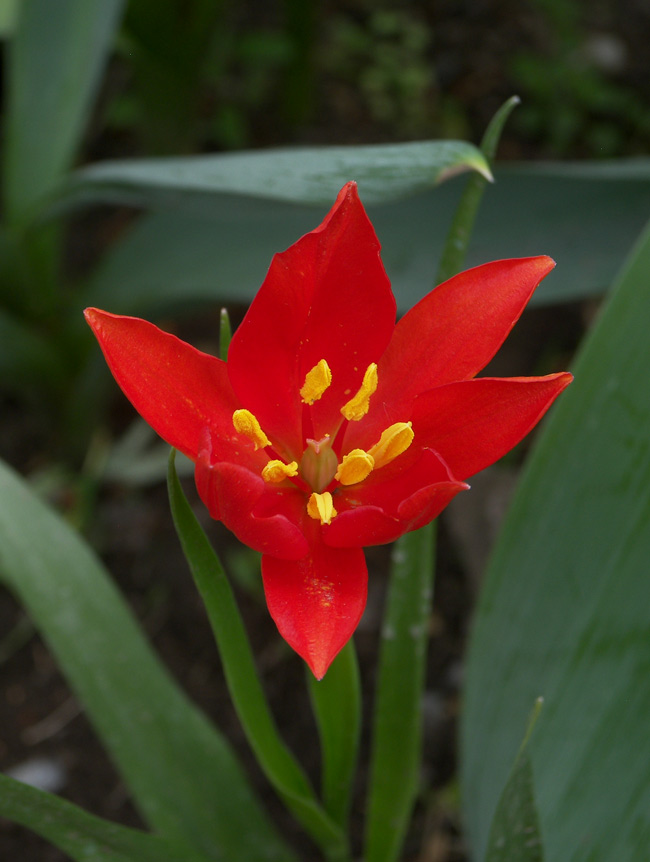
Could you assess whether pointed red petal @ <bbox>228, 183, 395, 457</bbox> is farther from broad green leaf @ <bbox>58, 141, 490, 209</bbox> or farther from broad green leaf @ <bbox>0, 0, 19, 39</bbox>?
broad green leaf @ <bbox>0, 0, 19, 39</bbox>

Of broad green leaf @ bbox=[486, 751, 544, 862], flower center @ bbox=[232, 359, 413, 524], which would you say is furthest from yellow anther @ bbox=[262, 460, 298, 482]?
broad green leaf @ bbox=[486, 751, 544, 862]

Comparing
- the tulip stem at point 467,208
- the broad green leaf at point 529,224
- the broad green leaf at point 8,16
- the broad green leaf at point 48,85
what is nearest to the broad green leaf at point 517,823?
the tulip stem at point 467,208

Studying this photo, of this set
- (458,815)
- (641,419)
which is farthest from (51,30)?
(458,815)

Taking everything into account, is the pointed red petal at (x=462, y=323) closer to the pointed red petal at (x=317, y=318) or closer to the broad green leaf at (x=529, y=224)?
the pointed red petal at (x=317, y=318)

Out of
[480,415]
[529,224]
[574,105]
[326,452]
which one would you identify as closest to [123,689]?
[326,452]

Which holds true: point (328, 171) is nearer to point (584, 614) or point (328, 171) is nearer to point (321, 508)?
point (321, 508)

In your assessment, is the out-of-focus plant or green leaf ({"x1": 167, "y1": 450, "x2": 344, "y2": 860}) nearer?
green leaf ({"x1": 167, "y1": 450, "x2": 344, "y2": 860})
